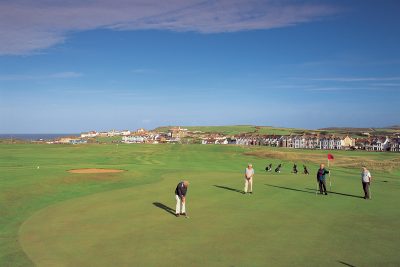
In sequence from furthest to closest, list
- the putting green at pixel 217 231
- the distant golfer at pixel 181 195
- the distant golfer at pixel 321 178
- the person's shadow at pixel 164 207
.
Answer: the distant golfer at pixel 321 178 < the person's shadow at pixel 164 207 < the distant golfer at pixel 181 195 < the putting green at pixel 217 231

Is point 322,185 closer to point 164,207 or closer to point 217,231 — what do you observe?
point 164,207

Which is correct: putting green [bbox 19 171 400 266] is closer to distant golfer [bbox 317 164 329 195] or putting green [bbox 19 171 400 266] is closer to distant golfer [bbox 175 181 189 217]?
distant golfer [bbox 175 181 189 217]

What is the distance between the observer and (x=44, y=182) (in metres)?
28.5

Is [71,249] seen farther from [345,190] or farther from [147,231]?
[345,190]

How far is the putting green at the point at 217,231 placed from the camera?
13.0 metres

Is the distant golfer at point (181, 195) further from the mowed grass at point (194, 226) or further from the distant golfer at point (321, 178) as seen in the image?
the distant golfer at point (321, 178)

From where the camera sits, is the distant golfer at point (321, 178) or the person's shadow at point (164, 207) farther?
the distant golfer at point (321, 178)

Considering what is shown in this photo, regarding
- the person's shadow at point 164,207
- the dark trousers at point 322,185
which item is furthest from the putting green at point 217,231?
the dark trousers at point 322,185

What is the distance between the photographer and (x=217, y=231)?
16.5m

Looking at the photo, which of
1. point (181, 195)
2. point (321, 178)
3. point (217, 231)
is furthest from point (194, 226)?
point (321, 178)

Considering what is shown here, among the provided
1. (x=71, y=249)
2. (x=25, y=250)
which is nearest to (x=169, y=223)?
(x=71, y=249)

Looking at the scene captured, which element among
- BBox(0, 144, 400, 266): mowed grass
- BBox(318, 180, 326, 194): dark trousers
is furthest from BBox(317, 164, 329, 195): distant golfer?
BBox(0, 144, 400, 266): mowed grass

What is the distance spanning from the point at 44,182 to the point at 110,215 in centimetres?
1130

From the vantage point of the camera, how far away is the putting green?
13.0 meters
